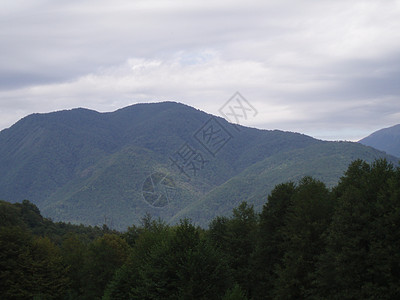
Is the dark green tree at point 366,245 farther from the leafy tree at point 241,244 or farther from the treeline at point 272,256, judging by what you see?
Answer: the leafy tree at point 241,244

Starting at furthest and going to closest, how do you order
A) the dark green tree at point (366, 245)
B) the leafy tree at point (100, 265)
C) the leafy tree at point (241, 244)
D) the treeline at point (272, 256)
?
1. the leafy tree at point (100, 265)
2. the leafy tree at point (241, 244)
3. the treeline at point (272, 256)
4. the dark green tree at point (366, 245)

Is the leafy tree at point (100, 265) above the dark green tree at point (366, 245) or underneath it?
underneath

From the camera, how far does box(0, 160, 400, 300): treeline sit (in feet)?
81.3

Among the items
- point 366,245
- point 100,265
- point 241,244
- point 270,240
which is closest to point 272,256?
point 270,240

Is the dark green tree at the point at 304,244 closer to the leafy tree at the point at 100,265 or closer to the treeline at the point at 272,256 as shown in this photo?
the treeline at the point at 272,256

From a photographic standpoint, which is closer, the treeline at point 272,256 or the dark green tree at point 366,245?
the dark green tree at point 366,245

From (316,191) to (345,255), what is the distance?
896 cm

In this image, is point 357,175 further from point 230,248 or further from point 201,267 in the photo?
point 230,248

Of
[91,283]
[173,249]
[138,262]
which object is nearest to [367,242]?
[173,249]

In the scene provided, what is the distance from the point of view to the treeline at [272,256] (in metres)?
24.8

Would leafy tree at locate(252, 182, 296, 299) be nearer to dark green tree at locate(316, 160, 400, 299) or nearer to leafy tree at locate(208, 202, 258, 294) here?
leafy tree at locate(208, 202, 258, 294)

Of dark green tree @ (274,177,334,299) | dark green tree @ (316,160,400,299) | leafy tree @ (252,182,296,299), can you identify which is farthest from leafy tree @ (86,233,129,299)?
dark green tree @ (316,160,400,299)

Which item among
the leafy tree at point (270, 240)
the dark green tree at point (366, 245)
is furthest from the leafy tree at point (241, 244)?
the dark green tree at point (366, 245)

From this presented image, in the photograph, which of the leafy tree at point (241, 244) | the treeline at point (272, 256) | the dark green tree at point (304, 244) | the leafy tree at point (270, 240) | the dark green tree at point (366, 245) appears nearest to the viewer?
the dark green tree at point (366, 245)
